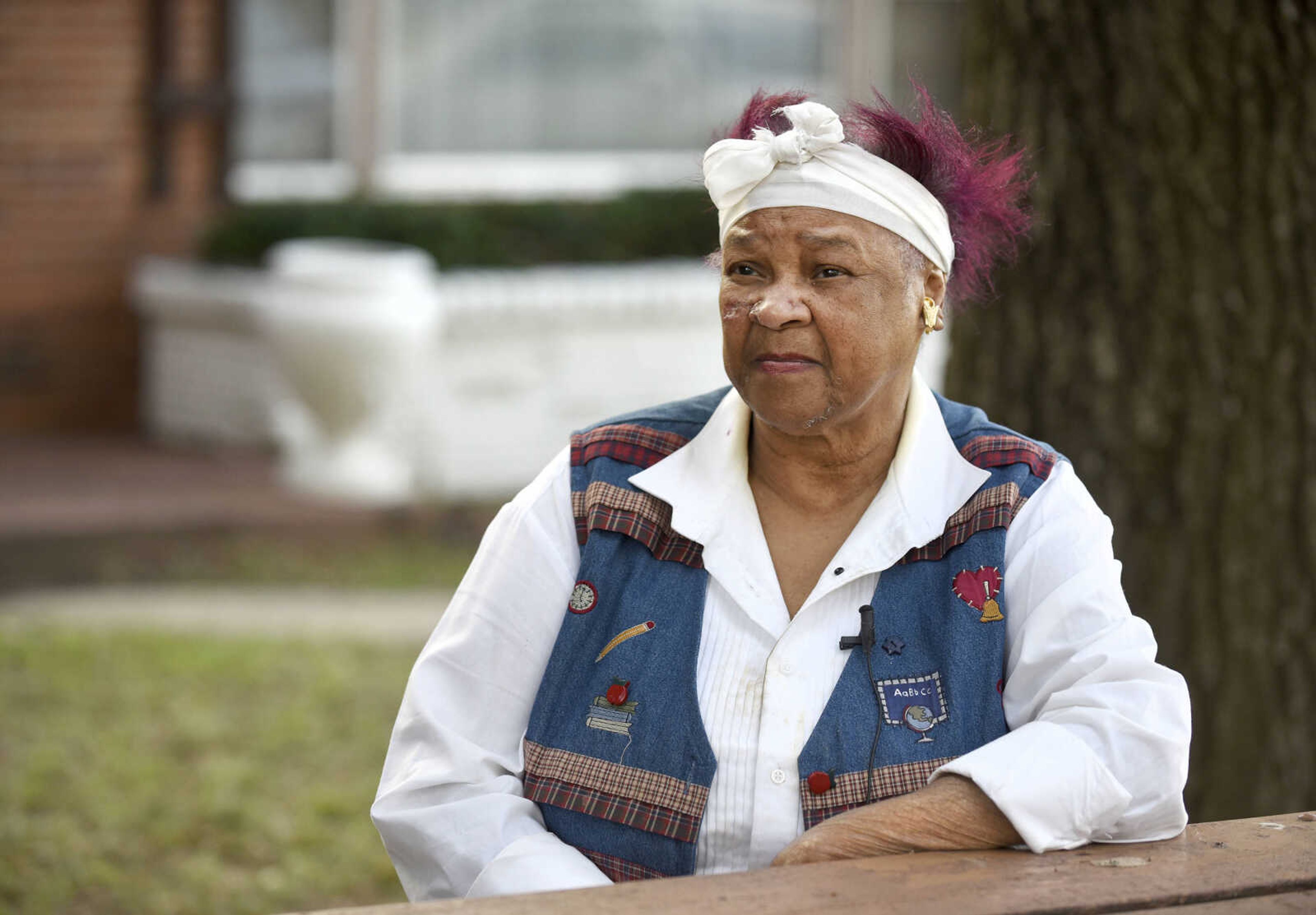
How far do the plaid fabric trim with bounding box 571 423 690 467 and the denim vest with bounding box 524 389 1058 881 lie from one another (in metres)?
0.07

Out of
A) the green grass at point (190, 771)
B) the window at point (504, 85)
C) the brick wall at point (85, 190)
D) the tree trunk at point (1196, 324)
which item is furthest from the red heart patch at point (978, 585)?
the brick wall at point (85, 190)

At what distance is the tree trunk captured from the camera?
3178 mm

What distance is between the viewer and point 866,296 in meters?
2.20

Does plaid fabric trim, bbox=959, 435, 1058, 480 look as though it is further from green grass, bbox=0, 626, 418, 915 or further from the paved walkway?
the paved walkway

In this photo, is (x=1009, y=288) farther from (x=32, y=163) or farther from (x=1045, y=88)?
(x=32, y=163)


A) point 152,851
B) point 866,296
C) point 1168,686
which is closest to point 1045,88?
point 866,296

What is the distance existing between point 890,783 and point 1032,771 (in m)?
0.19

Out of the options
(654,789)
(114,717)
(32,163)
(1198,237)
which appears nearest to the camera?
(654,789)

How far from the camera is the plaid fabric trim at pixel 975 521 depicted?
2209mm

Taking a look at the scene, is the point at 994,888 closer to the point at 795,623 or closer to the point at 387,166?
the point at 795,623

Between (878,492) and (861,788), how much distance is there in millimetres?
441

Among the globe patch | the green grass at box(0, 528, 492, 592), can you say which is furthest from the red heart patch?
the green grass at box(0, 528, 492, 592)

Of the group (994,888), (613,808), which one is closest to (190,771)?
(613,808)

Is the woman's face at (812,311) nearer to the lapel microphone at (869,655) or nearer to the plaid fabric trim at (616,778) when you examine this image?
the lapel microphone at (869,655)
